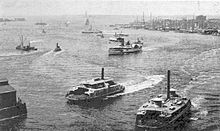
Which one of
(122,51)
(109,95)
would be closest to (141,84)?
(109,95)

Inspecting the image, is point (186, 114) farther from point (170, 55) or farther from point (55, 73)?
point (170, 55)

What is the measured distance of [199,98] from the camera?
44.2 metres

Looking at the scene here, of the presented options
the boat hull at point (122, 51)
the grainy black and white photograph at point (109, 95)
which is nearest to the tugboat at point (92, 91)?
the grainy black and white photograph at point (109, 95)

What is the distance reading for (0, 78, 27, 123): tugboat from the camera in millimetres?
35156

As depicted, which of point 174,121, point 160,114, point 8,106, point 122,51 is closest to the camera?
point 160,114

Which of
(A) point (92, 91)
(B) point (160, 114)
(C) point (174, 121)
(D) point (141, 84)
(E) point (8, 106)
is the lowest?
(C) point (174, 121)

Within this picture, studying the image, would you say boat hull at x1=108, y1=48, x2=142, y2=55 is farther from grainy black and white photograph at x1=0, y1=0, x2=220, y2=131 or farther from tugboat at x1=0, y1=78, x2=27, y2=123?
tugboat at x1=0, y1=78, x2=27, y2=123

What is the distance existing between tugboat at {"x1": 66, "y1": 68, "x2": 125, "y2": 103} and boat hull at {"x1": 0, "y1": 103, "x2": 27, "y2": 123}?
653 centimetres

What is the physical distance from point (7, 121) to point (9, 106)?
5.17 feet

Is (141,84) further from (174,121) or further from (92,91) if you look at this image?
(174,121)

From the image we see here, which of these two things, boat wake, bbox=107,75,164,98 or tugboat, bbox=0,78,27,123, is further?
boat wake, bbox=107,75,164,98

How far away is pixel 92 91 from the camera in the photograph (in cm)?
4319

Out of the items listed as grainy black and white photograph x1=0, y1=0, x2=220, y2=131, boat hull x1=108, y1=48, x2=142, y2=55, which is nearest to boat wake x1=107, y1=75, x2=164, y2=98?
grainy black and white photograph x1=0, y1=0, x2=220, y2=131

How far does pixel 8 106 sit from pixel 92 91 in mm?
10873
